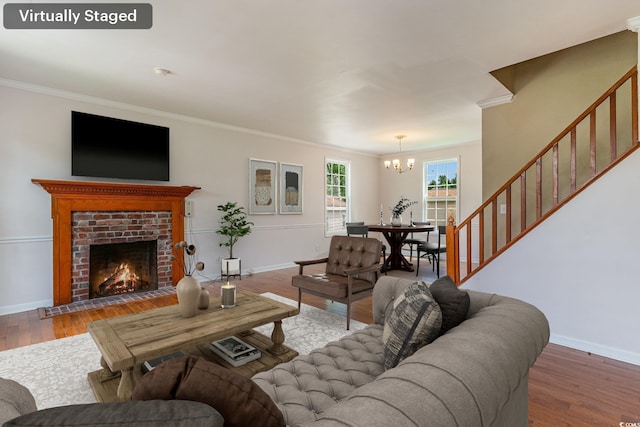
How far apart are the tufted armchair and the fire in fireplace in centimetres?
245

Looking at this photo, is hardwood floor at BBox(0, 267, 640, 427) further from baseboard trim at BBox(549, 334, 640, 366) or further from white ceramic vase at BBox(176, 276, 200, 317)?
white ceramic vase at BBox(176, 276, 200, 317)

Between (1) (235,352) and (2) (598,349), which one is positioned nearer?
(1) (235,352)

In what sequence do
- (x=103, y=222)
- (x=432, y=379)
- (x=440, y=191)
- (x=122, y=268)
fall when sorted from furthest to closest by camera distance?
(x=440, y=191) < (x=122, y=268) < (x=103, y=222) < (x=432, y=379)

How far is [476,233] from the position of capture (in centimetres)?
662

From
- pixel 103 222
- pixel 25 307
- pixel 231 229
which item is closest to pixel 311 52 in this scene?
pixel 231 229

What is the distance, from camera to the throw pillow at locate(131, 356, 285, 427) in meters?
0.69

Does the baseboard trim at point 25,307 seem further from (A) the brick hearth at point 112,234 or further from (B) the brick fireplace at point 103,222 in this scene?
(A) the brick hearth at point 112,234

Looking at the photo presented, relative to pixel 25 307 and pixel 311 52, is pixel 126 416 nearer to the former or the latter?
pixel 311 52

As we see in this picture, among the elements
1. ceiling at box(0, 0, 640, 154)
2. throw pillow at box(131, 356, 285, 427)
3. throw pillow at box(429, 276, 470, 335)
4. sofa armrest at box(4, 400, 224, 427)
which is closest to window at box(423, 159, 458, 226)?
ceiling at box(0, 0, 640, 154)

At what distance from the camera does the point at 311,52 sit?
2881mm

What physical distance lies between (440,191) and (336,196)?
8.00 feet

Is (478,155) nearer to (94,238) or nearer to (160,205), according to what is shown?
(160,205)

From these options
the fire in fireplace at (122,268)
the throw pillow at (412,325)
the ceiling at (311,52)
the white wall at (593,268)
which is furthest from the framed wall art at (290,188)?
the throw pillow at (412,325)

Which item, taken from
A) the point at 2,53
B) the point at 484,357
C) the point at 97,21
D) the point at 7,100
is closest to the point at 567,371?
the point at 484,357
